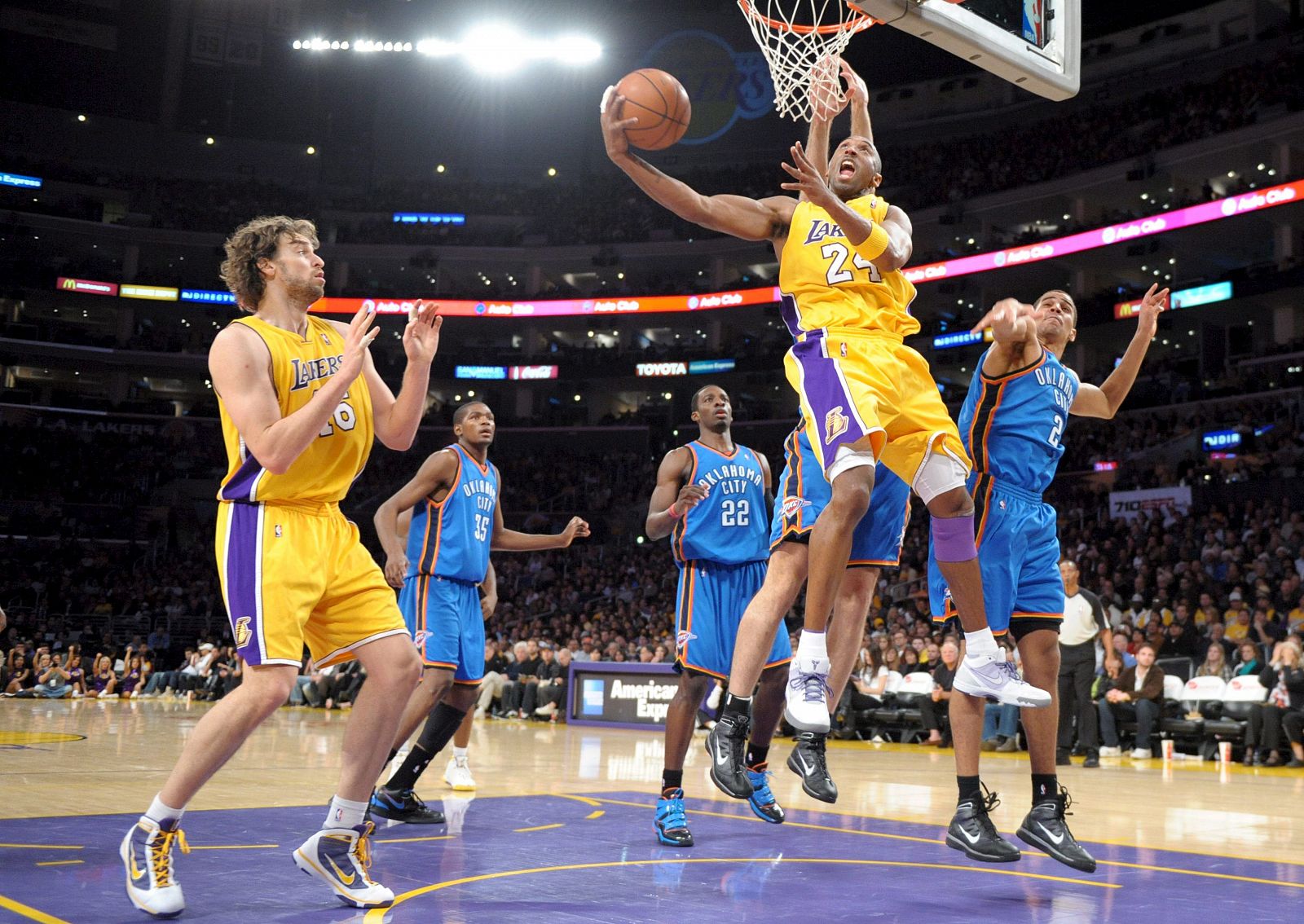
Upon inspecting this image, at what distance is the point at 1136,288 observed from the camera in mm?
30047

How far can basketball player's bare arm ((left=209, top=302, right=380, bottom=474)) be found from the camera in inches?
151

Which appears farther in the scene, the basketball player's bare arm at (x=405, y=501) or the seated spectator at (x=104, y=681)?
the seated spectator at (x=104, y=681)

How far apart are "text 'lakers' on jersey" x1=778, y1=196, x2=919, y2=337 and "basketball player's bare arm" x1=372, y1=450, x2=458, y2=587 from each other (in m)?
2.70

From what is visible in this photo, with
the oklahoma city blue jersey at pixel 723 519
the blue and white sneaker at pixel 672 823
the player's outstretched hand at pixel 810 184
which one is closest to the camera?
the player's outstretched hand at pixel 810 184

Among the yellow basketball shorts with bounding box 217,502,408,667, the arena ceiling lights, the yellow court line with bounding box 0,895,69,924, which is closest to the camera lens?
the yellow court line with bounding box 0,895,69,924

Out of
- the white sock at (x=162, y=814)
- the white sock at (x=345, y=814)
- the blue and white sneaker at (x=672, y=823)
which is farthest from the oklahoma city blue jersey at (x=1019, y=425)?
the white sock at (x=162, y=814)

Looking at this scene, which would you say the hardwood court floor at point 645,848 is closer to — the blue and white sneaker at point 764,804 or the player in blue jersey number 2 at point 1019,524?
the blue and white sneaker at point 764,804

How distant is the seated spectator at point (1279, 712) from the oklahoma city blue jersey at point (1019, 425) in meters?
7.87

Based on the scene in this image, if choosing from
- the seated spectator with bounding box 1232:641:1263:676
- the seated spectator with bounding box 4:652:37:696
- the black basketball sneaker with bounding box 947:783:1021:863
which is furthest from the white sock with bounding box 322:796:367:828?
the seated spectator with bounding box 4:652:37:696

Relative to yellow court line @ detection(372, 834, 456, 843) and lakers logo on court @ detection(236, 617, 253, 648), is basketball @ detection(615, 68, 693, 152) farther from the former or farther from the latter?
yellow court line @ detection(372, 834, 456, 843)

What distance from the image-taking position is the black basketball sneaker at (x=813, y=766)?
4770 mm

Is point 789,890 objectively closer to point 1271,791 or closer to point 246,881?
point 246,881

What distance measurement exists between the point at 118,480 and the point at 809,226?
35208mm

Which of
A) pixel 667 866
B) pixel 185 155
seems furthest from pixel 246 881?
pixel 185 155
